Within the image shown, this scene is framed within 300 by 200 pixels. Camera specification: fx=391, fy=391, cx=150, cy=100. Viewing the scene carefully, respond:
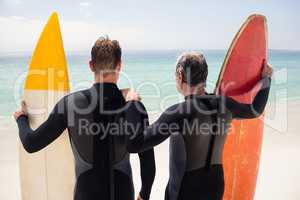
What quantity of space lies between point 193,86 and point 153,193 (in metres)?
2.41

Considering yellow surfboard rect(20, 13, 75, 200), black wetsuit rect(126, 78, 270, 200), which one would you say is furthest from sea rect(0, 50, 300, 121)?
black wetsuit rect(126, 78, 270, 200)

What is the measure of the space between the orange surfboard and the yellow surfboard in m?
1.22

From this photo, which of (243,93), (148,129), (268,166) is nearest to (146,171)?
(148,129)

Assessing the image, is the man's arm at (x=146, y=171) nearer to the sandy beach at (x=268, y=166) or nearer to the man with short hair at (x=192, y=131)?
the man with short hair at (x=192, y=131)

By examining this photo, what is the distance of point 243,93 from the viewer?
9.57 feet

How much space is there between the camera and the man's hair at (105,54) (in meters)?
2.00

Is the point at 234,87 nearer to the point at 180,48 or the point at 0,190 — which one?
the point at 0,190

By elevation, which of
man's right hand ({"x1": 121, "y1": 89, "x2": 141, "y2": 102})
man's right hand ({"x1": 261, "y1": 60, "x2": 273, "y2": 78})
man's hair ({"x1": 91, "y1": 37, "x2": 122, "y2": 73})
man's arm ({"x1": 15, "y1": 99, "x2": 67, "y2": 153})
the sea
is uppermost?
man's hair ({"x1": 91, "y1": 37, "x2": 122, "y2": 73})

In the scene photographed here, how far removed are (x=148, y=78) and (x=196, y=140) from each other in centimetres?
2225

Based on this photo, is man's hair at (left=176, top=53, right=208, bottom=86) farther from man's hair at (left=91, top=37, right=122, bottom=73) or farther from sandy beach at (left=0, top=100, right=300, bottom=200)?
sandy beach at (left=0, top=100, right=300, bottom=200)

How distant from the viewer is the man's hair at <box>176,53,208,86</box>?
2080 millimetres

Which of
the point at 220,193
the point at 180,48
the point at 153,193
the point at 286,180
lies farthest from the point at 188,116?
the point at 180,48

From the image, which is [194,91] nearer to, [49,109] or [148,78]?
[49,109]

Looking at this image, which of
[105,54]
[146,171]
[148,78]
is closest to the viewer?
[105,54]
